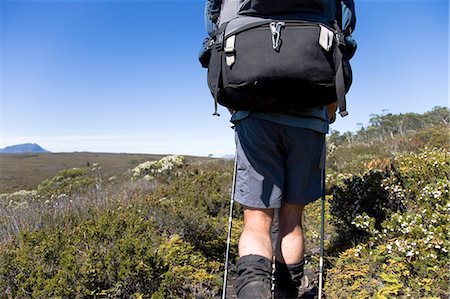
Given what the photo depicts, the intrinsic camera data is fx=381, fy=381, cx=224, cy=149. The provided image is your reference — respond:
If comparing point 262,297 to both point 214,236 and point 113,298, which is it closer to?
point 113,298

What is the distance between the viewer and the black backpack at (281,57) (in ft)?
6.04

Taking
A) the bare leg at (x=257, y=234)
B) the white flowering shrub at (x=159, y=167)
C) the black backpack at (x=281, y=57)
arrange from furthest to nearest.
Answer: the white flowering shrub at (x=159, y=167), the bare leg at (x=257, y=234), the black backpack at (x=281, y=57)

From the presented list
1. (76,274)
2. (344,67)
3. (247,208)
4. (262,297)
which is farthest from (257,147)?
(76,274)

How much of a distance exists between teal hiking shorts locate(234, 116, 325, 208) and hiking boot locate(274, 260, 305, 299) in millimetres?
375

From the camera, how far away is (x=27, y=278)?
2.79 metres

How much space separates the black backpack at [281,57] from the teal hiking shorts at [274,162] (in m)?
0.14

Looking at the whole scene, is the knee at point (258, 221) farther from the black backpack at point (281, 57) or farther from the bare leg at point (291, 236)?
the black backpack at point (281, 57)

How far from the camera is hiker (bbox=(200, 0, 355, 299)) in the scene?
1.92 m

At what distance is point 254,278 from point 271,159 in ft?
2.04

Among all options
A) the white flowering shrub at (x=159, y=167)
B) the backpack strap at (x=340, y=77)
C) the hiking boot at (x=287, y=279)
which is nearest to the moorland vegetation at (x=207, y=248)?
the hiking boot at (x=287, y=279)

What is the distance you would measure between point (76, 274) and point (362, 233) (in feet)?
8.62

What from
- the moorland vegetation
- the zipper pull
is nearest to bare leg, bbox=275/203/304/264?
the moorland vegetation

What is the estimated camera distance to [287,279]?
7.13 feet

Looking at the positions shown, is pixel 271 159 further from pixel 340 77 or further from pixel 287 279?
pixel 287 279
